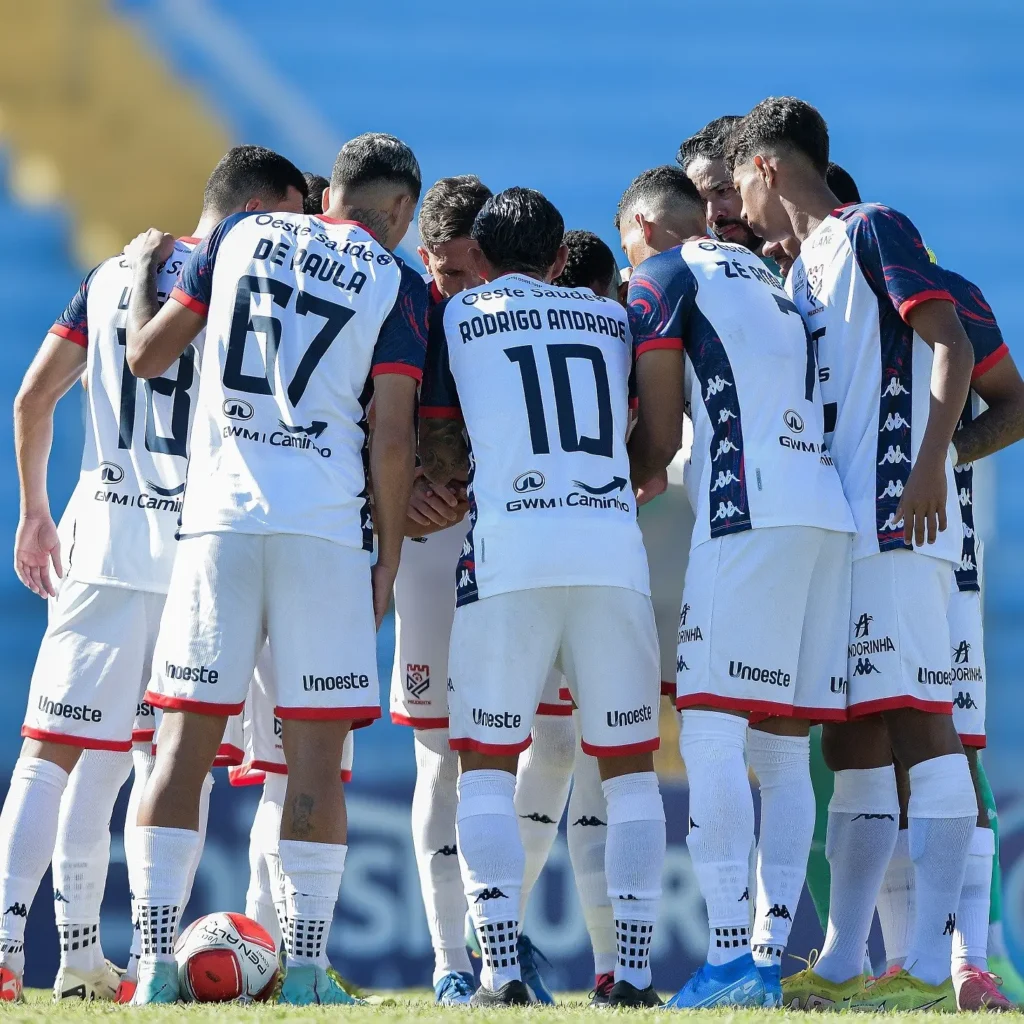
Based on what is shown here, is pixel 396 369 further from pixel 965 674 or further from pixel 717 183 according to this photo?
pixel 965 674

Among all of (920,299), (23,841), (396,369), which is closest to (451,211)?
(396,369)

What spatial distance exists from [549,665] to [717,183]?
1.91 metres

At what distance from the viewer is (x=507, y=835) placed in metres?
3.48

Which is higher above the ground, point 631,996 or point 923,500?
point 923,500

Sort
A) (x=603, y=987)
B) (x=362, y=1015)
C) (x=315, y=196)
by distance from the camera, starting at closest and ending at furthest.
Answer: (x=362, y=1015), (x=603, y=987), (x=315, y=196)

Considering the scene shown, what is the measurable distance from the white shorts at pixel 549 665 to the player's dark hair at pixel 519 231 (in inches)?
36.1

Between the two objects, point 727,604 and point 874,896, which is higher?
point 727,604

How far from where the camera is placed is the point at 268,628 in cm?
357

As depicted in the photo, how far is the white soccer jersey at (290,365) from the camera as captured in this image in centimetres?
354

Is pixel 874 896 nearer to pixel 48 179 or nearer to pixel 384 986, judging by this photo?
pixel 384 986

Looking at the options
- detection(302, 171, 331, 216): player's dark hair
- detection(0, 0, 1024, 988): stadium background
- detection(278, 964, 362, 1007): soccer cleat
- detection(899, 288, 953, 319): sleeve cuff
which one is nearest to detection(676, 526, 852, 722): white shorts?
detection(899, 288, 953, 319): sleeve cuff

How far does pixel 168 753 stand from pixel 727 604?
1348 millimetres

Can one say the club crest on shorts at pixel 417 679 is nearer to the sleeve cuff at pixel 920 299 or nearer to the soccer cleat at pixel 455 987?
the soccer cleat at pixel 455 987

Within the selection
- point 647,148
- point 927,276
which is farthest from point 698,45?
point 927,276
